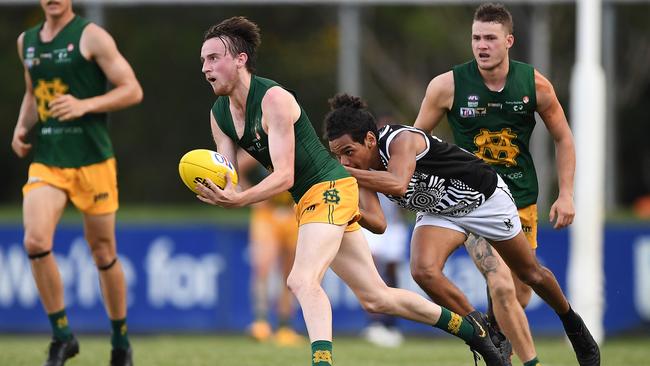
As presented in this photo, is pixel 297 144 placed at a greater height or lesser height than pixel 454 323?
greater

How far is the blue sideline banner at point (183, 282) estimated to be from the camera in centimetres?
1401

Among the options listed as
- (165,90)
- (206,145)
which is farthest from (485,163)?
(165,90)

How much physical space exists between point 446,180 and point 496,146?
2.18 feet

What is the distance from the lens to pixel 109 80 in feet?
28.4

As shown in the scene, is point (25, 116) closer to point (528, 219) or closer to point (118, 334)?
point (118, 334)

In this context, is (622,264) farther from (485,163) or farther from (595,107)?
(485,163)

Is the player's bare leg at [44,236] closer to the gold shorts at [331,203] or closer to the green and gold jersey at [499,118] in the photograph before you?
the gold shorts at [331,203]

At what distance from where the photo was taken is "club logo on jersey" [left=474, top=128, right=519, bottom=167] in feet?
27.2

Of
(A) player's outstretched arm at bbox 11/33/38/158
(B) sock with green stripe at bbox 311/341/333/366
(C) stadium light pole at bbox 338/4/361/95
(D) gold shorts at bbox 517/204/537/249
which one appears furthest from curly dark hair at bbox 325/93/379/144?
(C) stadium light pole at bbox 338/4/361/95

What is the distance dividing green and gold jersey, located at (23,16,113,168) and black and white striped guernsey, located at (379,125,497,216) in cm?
217

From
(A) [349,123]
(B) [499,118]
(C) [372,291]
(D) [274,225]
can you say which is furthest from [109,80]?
(D) [274,225]

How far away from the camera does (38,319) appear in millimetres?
14180

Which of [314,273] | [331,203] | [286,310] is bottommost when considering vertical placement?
[286,310]

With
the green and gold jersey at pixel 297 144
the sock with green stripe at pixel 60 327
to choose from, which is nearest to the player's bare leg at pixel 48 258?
the sock with green stripe at pixel 60 327
